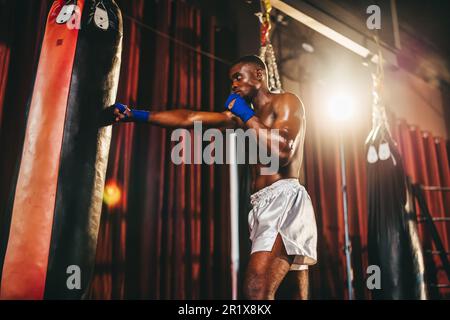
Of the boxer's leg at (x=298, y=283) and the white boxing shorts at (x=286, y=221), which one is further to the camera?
the boxer's leg at (x=298, y=283)

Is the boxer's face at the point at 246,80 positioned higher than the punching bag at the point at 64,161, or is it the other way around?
the boxer's face at the point at 246,80

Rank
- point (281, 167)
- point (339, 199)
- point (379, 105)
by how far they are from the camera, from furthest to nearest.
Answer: point (339, 199)
point (379, 105)
point (281, 167)

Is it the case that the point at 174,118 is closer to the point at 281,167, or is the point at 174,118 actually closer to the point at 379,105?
the point at 281,167

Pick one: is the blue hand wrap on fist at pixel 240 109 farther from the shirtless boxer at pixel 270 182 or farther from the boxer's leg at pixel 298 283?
the boxer's leg at pixel 298 283

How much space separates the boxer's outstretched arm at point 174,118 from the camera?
1.75 metres

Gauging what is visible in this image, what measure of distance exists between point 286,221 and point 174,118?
74 centimetres

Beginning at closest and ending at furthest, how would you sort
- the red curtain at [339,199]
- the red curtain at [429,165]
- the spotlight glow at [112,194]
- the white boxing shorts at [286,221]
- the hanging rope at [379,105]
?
the white boxing shorts at [286,221], the spotlight glow at [112,194], the hanging rope at [379,105], the red curtain at [339,199], the red curtain at [429,165]

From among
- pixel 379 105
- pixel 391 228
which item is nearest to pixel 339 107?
pixel 379 105

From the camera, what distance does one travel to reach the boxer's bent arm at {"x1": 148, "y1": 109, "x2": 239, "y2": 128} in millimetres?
1843

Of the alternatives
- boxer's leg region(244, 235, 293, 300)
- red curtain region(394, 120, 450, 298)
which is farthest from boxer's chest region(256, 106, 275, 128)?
red curtain region(394, 120, 450, 298)

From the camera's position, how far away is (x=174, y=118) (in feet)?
6.15

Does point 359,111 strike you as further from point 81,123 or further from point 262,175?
point 81,123

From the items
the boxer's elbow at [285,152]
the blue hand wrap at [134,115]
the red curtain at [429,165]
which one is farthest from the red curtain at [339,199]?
the blue hand wrap at [134,115]

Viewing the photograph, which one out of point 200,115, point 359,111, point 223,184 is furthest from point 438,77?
point 200,115
